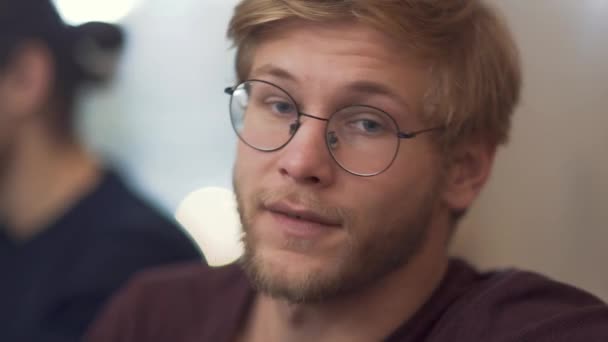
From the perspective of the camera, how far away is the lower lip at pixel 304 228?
87 centimetres

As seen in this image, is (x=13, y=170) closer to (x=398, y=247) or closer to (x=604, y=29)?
(x=398, y=247)

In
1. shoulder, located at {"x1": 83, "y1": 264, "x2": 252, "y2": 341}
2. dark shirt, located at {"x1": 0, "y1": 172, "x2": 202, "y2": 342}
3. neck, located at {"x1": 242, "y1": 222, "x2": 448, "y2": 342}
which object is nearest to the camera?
neck, located at {"x1": 242, "y1": 222, "x2": 448, "y2": 342}

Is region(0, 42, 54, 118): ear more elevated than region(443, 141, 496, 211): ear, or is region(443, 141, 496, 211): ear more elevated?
region(443, 141, 496, 211): ear

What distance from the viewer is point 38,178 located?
1.30 m

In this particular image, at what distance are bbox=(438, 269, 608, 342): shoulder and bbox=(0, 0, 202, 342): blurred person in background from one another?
582 mm

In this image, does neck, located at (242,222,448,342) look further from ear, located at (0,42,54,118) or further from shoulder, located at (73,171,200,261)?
ear, located at (0,42,54,118)

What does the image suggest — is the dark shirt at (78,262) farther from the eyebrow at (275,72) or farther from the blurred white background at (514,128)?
the eyebrow at (275,72)

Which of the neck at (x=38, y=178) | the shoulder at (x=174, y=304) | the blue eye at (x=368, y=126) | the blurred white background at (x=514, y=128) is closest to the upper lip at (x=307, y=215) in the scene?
the blue eye at (x=368, y=126)

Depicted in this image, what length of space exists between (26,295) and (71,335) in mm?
113

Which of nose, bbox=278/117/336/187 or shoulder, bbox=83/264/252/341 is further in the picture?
shoulder, bbox=83/264/252/341

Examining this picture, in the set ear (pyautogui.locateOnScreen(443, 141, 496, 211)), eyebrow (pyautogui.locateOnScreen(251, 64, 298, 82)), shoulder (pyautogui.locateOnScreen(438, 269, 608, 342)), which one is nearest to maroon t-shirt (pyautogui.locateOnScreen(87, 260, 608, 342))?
shoulder (pyautogui.locateOnScreen(438, 269, 608, 342))

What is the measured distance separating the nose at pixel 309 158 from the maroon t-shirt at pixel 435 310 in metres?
0.24

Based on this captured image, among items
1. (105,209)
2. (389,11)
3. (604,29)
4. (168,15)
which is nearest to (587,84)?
(604,29)

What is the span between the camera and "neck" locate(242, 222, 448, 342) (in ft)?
3.11
